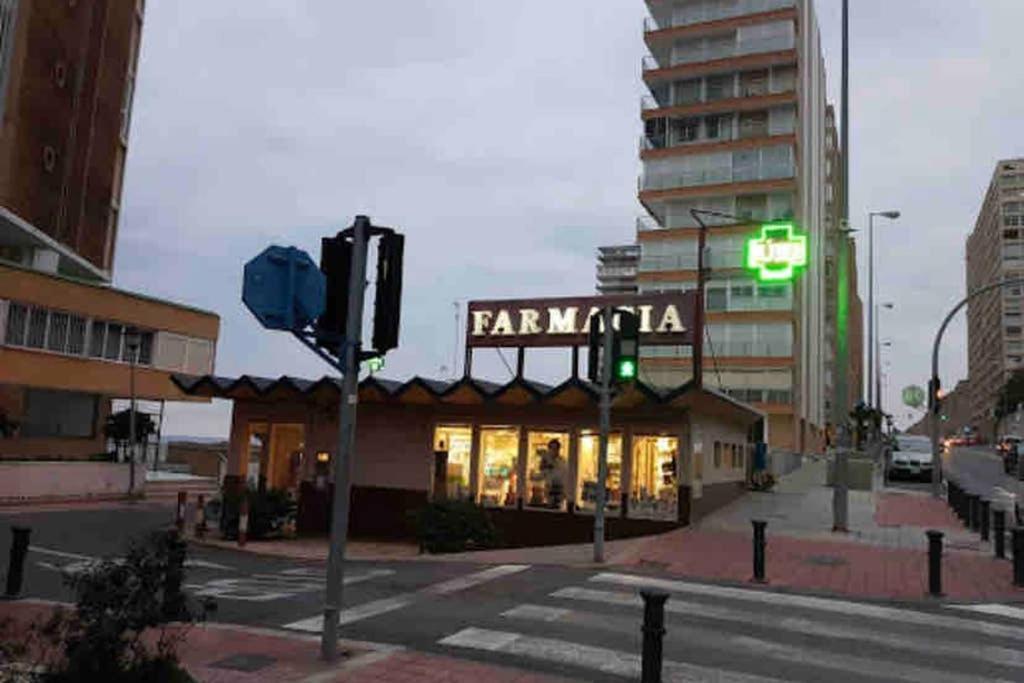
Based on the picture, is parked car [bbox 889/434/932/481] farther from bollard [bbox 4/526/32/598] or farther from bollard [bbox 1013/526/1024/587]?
bollard [bbox 4/526/32/598]

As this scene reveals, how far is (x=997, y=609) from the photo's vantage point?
37.6ft

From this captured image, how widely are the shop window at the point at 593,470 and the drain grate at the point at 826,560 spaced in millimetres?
5070

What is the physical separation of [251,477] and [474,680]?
58.5ft

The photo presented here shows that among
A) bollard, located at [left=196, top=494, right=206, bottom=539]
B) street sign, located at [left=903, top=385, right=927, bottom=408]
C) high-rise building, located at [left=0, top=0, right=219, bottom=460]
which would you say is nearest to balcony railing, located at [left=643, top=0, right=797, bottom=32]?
street sign, located at [left=903, top=385, right=927, bottom=408]

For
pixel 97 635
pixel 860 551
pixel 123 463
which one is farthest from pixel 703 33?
pixel 97 635

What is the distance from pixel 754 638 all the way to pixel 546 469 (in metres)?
11.0

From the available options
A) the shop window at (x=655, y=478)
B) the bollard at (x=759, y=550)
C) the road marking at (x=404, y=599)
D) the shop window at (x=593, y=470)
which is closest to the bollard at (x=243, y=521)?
the road marking at (x=404, y=599)

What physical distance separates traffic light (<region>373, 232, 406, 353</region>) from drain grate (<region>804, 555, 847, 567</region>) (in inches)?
369

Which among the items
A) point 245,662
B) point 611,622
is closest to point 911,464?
point 611,622

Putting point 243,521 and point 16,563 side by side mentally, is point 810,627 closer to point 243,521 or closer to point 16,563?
point 16,563

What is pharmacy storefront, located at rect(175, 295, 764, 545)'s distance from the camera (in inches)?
751

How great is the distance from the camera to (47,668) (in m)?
6.39

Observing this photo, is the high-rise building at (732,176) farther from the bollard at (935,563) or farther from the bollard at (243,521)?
the bollard at (935,563)

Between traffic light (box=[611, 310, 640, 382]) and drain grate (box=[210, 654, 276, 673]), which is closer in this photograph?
drain grate (box=[210, 654, 276, 673])
